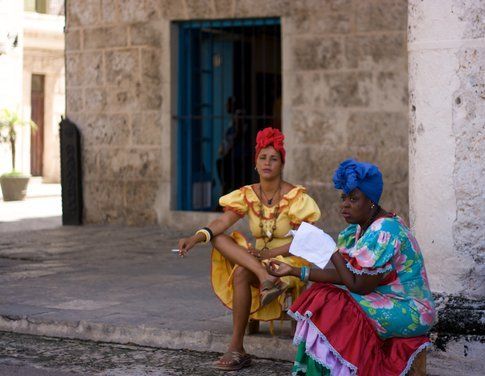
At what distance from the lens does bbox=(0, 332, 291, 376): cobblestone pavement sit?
229 inches

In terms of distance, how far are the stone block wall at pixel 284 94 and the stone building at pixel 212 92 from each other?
12 millimetres

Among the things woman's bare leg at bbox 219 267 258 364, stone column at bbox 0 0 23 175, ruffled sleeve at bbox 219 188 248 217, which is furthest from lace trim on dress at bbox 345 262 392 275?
stone column at bbox 0 0 23 175

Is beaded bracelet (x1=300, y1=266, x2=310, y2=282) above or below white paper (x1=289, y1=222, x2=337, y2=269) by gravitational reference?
below

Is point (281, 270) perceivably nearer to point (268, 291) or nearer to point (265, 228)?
point (268, 291)

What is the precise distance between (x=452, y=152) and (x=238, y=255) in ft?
4.16

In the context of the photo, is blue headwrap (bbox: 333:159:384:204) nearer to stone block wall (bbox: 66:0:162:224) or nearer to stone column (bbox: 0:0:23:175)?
stone block wall (bbox: 66:0:162:224)

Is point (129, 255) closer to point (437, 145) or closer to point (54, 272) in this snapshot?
point (54, 272)

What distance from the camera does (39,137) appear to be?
26047 mm

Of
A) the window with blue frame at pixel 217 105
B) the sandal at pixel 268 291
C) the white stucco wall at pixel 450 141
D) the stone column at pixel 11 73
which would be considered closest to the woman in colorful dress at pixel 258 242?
the sandal at pixel 268 291

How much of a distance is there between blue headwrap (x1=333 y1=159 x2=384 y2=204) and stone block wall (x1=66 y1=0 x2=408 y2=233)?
660cm

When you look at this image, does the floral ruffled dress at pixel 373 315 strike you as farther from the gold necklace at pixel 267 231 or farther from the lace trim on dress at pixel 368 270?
the gold necklace at pixel 267 231

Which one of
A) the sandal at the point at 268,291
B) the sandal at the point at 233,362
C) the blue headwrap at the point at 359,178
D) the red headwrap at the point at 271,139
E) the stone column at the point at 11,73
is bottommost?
the sandal at the point at 233,362

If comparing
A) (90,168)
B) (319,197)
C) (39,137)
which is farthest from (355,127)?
(39,137)

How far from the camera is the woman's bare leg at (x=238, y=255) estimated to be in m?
5.68
